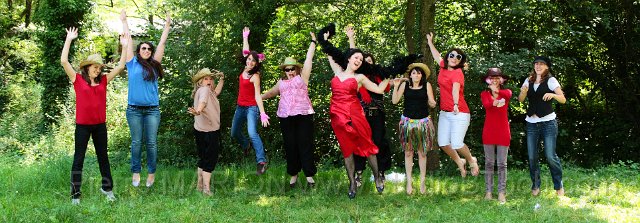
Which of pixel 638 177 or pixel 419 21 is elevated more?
pixel 419 21

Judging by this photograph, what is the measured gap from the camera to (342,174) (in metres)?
8.83

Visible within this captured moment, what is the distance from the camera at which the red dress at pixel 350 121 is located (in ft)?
23.3

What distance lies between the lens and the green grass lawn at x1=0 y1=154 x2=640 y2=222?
20.1ft

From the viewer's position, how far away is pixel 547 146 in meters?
7.33

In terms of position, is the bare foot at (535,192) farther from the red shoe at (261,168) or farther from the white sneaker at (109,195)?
the white sneaker at (109,195)

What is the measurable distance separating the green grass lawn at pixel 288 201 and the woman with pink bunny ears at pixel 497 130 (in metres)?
0.29

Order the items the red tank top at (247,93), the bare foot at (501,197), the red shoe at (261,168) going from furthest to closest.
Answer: the red shoe at (261,168) < the red tank top at (247,93) < the bare foot at (501,197)

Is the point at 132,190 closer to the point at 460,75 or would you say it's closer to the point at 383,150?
the point at 383,150

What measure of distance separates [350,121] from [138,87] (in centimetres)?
259

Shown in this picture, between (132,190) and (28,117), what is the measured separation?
33.2ft

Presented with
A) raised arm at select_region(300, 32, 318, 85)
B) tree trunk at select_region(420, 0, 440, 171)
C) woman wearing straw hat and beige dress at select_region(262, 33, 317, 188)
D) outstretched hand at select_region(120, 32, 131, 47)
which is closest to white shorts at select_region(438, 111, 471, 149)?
woman wearing straw hat and beige dress at select_region(262, 33, 317, 188)

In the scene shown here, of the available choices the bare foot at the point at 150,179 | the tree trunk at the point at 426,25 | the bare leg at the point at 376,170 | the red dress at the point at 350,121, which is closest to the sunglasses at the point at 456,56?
the red dress at the point at 350,121

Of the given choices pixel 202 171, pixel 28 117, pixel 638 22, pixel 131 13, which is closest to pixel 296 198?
pixel 202 171

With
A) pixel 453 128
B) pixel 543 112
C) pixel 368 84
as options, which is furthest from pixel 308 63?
pixel 543 112
